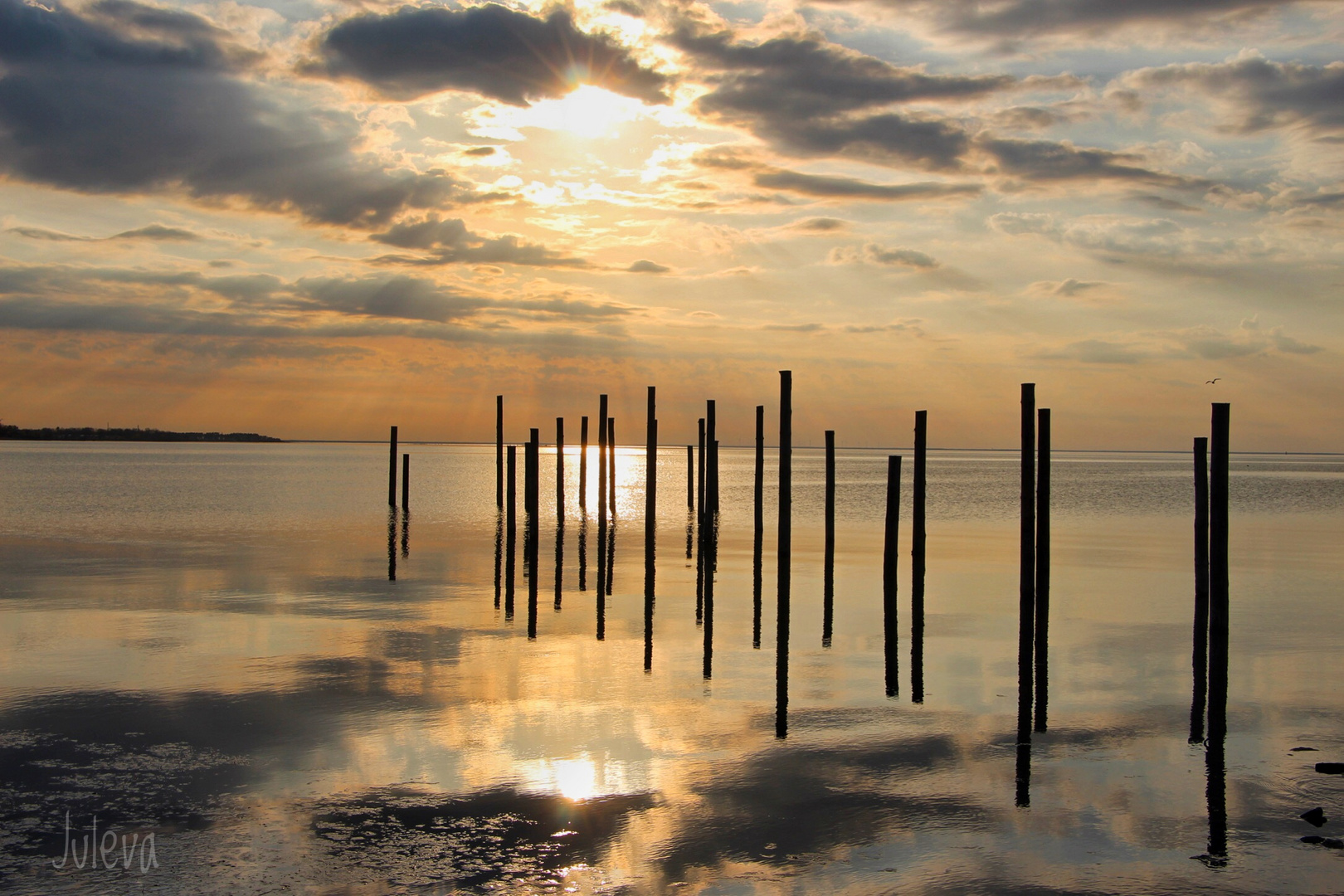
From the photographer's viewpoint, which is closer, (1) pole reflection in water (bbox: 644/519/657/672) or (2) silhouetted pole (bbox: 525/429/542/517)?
(1) pole reflection in water (bbox: 644/519/657/672)

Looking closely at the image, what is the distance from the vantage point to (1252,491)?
67.7 metres

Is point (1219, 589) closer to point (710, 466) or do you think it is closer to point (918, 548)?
point (918, 548)

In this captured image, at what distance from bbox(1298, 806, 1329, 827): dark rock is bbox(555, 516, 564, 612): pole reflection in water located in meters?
13.3

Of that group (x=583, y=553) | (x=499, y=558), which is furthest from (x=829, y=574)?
(x=583, y=553)

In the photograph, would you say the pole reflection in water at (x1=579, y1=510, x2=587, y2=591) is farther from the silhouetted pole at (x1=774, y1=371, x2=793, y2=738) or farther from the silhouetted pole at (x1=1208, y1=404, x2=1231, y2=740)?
the silhouetted pole at (x1=1208, y1=404, x2=1231, y2=740)

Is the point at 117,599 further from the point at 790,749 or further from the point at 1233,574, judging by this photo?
the point at 1233,574

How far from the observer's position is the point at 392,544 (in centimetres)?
3139

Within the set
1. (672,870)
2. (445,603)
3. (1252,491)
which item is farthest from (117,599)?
(1252,491)

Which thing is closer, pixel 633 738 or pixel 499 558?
pixel 633 738

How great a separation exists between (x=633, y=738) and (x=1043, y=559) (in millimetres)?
6500

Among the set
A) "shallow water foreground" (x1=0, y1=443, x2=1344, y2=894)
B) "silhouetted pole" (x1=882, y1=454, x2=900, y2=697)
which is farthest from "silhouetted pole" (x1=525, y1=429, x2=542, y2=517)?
"silhouetted pole" (x1=882, y1=454, x2=900, y2=697)

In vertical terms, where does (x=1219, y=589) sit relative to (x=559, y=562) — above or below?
above

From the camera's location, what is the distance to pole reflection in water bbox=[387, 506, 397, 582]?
2486 cm

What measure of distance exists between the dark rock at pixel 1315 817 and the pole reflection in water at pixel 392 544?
19099 millimetres
